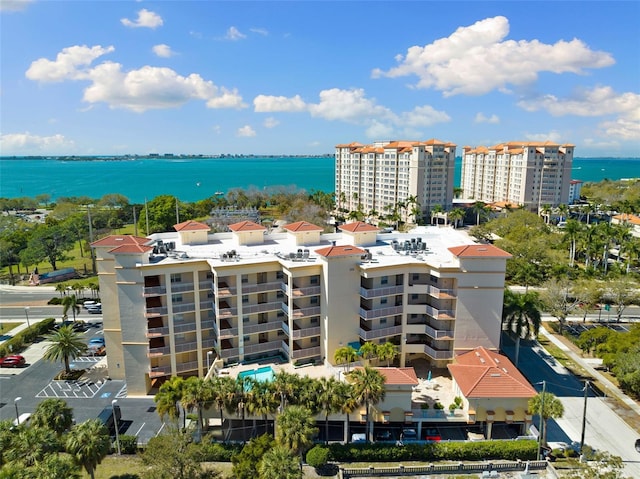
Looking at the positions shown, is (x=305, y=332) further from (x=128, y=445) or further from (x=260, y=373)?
(x=128, y=445)

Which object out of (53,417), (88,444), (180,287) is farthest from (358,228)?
(53,417)

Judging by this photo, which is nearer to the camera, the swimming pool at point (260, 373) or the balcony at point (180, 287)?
the swimming pool at point (260, 373)

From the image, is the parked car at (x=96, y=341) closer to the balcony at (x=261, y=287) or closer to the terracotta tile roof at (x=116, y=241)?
the terracotta tile roof at (x=116, y=241)

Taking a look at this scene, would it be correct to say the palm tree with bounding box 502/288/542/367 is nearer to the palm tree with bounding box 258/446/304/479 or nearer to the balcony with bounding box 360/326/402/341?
the balcony with bounding box 360/326/402/341

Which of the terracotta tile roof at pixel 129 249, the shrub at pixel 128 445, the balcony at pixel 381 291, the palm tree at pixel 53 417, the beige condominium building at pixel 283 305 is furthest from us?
the balcony at pixel 381 291

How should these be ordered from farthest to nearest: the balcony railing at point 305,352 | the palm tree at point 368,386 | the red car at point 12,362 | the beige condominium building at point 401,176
Answer: the beige condominium building at point 401,176 < the red car at point 12,362 < the balcony railing at point 305,352 < the palm tree at point 368,386

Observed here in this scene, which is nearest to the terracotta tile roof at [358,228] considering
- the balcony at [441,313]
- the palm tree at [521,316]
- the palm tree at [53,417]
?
the balcony at [441,313]
